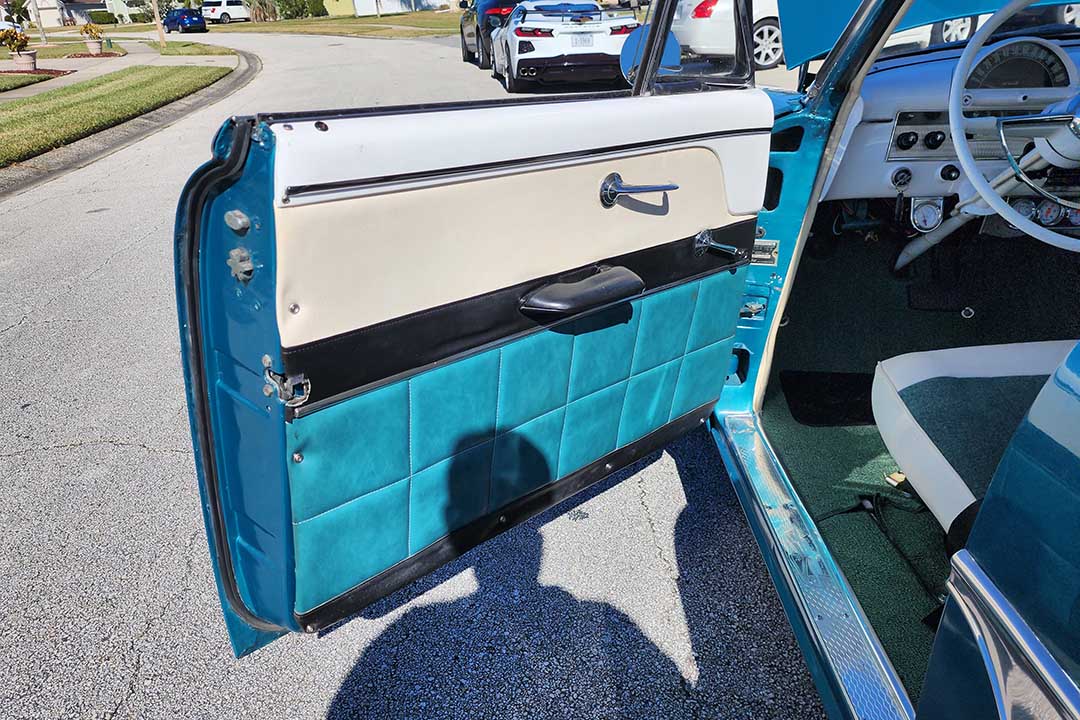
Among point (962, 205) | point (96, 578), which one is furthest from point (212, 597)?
point (962, 205)

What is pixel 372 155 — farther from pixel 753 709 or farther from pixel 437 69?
pixel 437 69

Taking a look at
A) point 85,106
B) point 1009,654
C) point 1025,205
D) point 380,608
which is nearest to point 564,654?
point 380,608

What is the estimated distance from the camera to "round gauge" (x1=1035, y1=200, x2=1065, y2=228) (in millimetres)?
2438

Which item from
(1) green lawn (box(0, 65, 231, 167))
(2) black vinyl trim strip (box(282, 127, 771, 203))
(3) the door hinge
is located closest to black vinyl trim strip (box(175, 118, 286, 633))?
(2) black vinyl trim strip (box(282, 127, 771, 203))

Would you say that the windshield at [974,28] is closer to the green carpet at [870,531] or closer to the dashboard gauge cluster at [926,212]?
the dashboard gauge cluster at [926,212]

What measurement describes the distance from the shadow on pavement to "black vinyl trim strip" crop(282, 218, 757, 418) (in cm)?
34

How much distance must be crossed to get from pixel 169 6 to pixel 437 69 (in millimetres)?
41567

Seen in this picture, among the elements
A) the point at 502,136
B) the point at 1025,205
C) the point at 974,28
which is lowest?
the point at 1025,205

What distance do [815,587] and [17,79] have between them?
1715cm

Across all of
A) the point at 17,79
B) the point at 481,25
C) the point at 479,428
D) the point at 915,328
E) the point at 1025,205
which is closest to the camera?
the point at 479,428

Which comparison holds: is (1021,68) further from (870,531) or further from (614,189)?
(614,189)

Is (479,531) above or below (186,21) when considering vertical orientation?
below

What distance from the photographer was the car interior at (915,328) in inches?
76.1

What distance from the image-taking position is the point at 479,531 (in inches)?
65.4
